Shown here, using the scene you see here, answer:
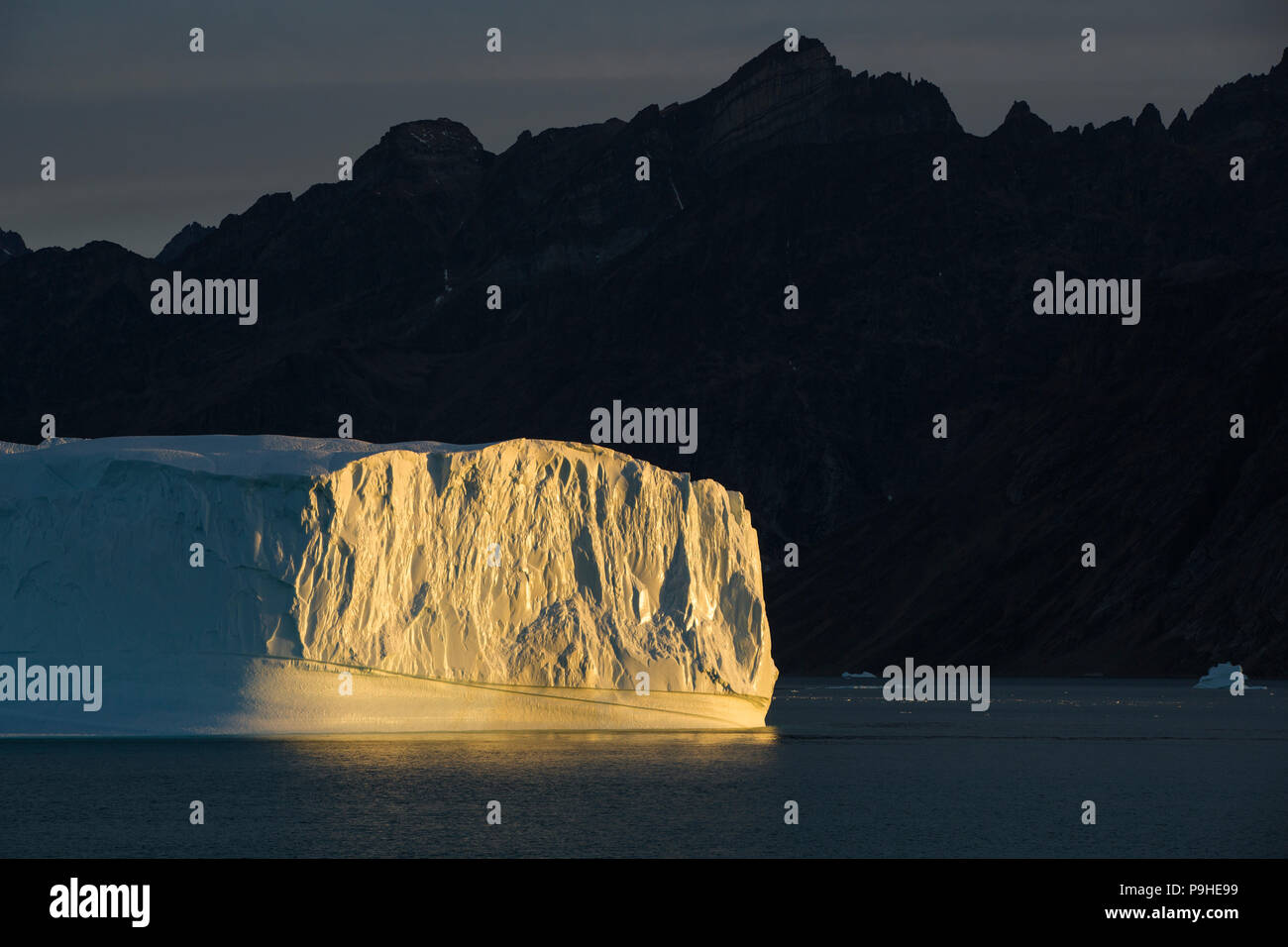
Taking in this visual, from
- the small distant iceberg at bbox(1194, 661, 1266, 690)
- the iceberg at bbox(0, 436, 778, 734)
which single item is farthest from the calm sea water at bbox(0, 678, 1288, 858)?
the small distant iceberg at bbox(1194, 661, 1266, 690)

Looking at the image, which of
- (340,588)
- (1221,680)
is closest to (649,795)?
(340,588)


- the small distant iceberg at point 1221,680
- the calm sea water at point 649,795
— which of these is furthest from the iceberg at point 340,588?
the small distant iceberg at point 1221,680

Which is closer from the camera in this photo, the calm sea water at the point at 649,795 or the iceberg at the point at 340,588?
the calm sea water at the point at 649,795

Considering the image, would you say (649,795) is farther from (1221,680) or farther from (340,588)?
(1221,680)

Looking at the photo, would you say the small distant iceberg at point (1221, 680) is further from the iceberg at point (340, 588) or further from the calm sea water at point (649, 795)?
the iceberg at point (340, 588)

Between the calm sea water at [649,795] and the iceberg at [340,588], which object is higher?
the iceberg at [340,588]
